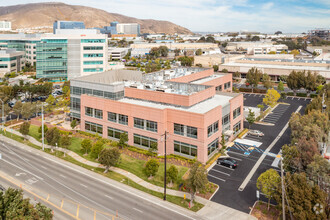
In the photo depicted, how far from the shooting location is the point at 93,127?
5991cm

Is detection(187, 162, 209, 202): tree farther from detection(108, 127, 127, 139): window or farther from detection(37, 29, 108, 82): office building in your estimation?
detection(37, 29, 108, 82): office building

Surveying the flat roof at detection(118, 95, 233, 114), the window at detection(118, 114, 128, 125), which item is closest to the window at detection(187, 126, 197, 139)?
the flat roof at detection(118, 95, 233, 114)

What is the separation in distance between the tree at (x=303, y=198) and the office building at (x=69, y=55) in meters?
103

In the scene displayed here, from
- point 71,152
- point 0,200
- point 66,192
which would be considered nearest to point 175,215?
point 66,192

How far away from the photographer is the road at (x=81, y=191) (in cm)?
3328

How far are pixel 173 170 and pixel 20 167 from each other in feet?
84.5

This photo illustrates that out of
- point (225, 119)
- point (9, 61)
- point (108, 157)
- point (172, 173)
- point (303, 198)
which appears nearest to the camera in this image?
point (303, 198)

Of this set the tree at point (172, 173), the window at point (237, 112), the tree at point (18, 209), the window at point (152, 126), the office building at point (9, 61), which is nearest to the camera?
the tree at point (18, 209)

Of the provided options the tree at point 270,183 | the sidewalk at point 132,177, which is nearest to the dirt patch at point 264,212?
the tree at point 270,183

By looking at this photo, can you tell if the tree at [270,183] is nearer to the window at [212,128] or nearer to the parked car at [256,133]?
the window at [212,128]

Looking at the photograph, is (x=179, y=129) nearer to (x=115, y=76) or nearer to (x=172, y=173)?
(x=172, y=173)

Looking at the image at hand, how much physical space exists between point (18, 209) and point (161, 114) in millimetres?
27788

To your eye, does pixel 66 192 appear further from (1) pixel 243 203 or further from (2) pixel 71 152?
(1) pixel 243 203

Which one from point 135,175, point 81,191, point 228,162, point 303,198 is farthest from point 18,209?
point 228,162
